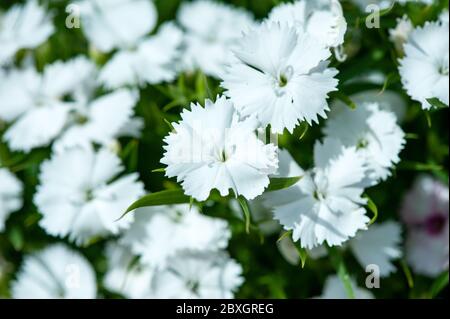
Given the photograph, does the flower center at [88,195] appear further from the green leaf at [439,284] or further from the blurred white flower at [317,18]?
the green leaf at [439,284]

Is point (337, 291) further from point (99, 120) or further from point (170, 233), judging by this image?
point (99, 120)

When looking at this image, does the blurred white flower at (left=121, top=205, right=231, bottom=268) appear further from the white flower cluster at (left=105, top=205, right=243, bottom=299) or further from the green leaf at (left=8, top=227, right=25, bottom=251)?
the green leaf at (left=8, top=227, right=25, bottom=251)

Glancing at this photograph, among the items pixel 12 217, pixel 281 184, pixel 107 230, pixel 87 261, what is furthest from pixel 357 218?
pixel 12 217

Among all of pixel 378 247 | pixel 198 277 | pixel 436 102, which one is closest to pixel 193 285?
pixel 198 277

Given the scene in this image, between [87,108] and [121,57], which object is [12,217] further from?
[121,57]

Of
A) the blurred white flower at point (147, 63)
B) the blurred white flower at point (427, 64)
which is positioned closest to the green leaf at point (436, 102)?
the blurred white flower at point (427, 64)
